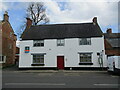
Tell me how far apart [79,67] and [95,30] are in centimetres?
704

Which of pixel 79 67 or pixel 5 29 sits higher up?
pixel 5 29

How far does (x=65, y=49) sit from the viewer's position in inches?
829

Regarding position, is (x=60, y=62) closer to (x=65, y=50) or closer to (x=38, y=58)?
(x=65, y=50)

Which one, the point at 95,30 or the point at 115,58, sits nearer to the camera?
the point at 115,58

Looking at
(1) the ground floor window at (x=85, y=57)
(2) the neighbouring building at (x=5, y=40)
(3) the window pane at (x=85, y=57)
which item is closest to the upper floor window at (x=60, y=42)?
(1) the ground floor window at (x=85, y=57)

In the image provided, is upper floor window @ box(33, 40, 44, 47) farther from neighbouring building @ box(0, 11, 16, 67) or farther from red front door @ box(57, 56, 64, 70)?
neighbouring building @ box(0, 11, 16, 67)

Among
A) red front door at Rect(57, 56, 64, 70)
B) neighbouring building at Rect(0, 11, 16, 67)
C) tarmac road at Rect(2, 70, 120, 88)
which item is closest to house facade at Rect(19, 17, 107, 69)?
red front door at Rect(57, 56, 64, 70)

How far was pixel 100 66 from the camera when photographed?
19.9 m

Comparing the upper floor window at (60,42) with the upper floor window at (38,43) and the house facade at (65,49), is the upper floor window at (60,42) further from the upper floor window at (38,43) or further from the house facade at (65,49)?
the upper floor window at (38,43)

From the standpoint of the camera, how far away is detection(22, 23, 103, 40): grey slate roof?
21.4 meters

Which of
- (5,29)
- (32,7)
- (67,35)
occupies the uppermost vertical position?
(32,7)

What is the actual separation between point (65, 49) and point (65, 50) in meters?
0.17

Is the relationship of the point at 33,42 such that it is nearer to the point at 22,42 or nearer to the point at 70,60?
the point at 22,42

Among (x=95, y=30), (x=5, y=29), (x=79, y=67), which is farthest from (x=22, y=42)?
(x=95, y=30)
